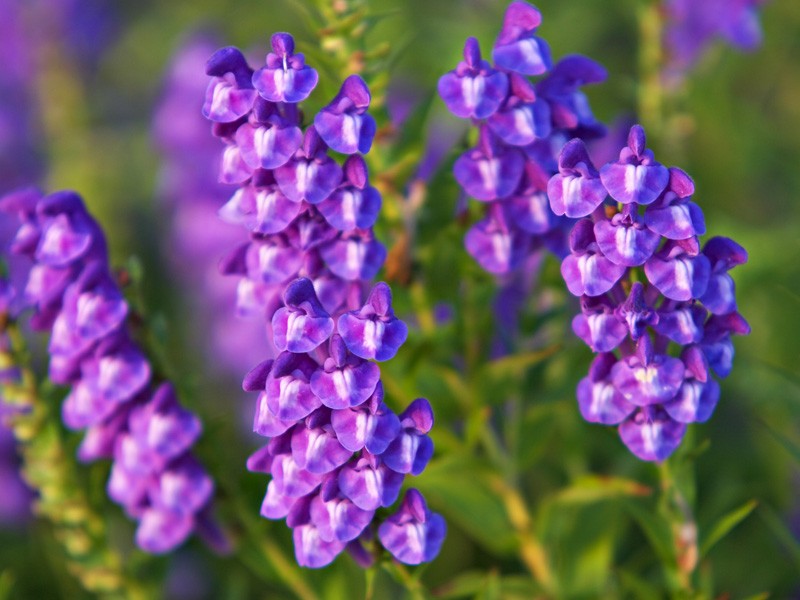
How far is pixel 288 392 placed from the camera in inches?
51.3

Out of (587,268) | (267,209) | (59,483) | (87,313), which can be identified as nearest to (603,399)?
(587,268)

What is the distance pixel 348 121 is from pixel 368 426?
16.1 inches

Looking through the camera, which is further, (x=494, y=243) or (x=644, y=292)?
(x=494, y=243)

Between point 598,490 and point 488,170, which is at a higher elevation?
point 488,170

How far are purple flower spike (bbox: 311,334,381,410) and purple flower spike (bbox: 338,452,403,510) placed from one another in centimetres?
10

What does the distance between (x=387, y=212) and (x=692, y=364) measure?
0.59 meters

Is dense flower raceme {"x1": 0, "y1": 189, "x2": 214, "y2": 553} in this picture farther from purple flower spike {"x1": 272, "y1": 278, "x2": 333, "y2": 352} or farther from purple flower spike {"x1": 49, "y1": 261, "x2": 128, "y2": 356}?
purple flower spike {"x1": 272, "y1": 278, "x2": 333, "y2": 352}

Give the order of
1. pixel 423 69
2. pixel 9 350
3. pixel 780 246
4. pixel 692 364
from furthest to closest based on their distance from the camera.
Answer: pixel 423 69 < pixel 780 246 < pixel 9 350 < pixel 692 364

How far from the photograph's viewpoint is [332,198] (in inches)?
56.8

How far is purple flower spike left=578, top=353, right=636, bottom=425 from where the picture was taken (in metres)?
1.42

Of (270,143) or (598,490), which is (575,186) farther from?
(598,490)

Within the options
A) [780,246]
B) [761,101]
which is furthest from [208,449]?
[761,101]

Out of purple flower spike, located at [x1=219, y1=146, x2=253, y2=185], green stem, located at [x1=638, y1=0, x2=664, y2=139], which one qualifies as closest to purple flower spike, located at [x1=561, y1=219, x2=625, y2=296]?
purple flower spike, located at [x1=219, y1=146, x2=253, y2=185]

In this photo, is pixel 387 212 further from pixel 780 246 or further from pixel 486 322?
pixel 780 246
